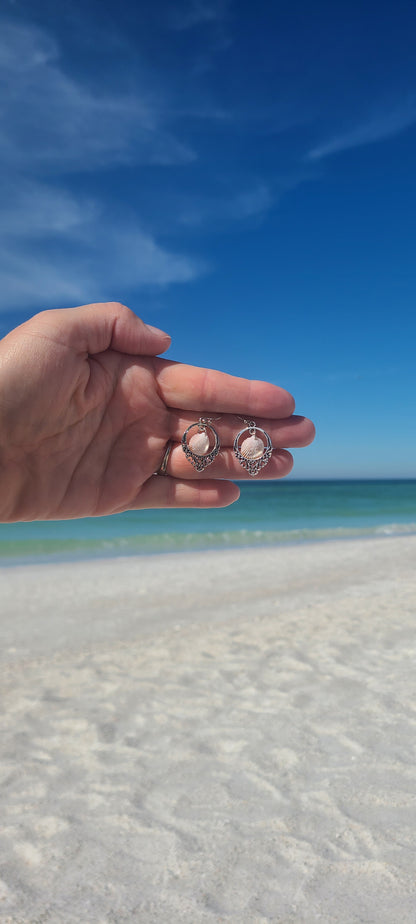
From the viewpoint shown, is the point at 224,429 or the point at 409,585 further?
the point at 409,585

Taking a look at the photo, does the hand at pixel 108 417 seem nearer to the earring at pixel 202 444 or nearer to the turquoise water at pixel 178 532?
the earring at pixel 202 444

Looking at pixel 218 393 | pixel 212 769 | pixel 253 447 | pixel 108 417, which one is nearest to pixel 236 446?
pixel 253 447

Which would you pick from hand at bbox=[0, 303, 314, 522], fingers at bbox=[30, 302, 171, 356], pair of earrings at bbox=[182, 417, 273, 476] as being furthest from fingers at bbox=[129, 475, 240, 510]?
fingers at bbox=[30, 302, 171, 356]

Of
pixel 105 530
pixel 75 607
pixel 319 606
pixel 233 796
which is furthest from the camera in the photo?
pixel 105 530

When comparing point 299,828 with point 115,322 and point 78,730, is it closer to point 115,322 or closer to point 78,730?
point 78,730

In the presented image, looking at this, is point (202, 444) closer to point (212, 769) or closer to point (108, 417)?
point (108, 417)

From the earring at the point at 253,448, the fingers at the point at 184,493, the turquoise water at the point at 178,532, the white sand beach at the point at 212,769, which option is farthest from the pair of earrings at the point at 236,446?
the turquoise water at the point at 178,532

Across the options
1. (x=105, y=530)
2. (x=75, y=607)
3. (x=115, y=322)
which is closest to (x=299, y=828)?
(x=115, y=322)
